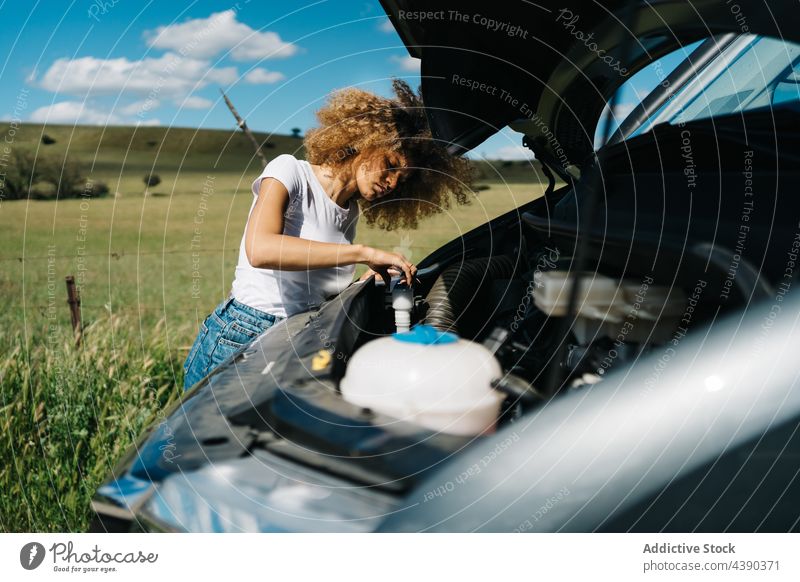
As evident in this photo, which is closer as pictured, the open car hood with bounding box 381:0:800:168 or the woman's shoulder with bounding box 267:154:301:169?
the open car hood with bounding box 381:0:800:168

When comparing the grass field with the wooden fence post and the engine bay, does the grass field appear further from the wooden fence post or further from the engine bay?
the engine bay

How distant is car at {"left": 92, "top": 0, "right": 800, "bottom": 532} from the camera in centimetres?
72

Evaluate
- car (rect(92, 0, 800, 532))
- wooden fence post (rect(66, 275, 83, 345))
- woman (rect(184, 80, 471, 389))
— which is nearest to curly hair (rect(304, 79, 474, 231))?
woman (rect(184, 80, 471, 389))

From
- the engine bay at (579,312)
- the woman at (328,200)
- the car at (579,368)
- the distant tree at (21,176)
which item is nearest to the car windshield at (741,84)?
the car at (579,368)

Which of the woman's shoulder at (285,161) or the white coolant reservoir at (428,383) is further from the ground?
the woman's shoulder at (285,161)

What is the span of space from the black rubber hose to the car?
0.06ft

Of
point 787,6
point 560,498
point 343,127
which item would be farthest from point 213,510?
point 787,6

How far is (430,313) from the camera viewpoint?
1116 mm

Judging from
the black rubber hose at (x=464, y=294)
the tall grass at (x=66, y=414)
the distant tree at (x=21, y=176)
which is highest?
the distant tree at (x=21, y=176)

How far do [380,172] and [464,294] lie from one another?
0.28 m

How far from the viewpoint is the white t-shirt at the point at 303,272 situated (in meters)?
1.31

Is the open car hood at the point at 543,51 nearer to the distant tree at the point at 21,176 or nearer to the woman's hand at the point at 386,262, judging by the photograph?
the woman's hand at the point at 386,262

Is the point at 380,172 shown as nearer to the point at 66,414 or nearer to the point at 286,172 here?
the point at 286,172

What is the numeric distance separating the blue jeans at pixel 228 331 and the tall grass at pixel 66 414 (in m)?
0.24
